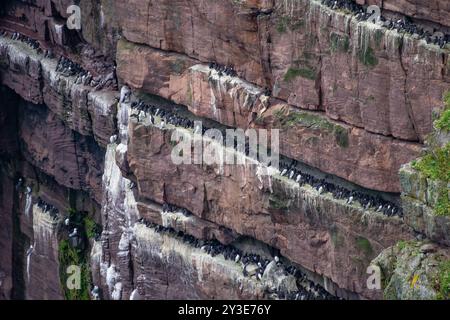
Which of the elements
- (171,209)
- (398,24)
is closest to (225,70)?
(171,209)

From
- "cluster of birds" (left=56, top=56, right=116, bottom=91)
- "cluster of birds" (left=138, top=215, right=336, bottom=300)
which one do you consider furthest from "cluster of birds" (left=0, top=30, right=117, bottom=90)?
"cluster of birds" (left=138, top=215, right=336, bottom=300)

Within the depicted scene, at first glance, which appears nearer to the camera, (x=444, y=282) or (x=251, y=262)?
(x=444, y=282)

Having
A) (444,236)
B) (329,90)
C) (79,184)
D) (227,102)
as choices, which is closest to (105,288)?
(79,184)

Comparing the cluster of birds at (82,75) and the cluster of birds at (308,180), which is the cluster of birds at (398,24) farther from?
the cluster of birds at (82,75)

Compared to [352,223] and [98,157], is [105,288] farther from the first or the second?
[352,223]

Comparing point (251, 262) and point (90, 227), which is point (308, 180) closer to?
point (251, 262)

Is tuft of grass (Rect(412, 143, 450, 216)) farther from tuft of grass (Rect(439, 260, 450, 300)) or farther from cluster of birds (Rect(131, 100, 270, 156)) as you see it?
cluster of birds (Rect(131, 100, 270, 156))

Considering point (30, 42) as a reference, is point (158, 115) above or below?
above
